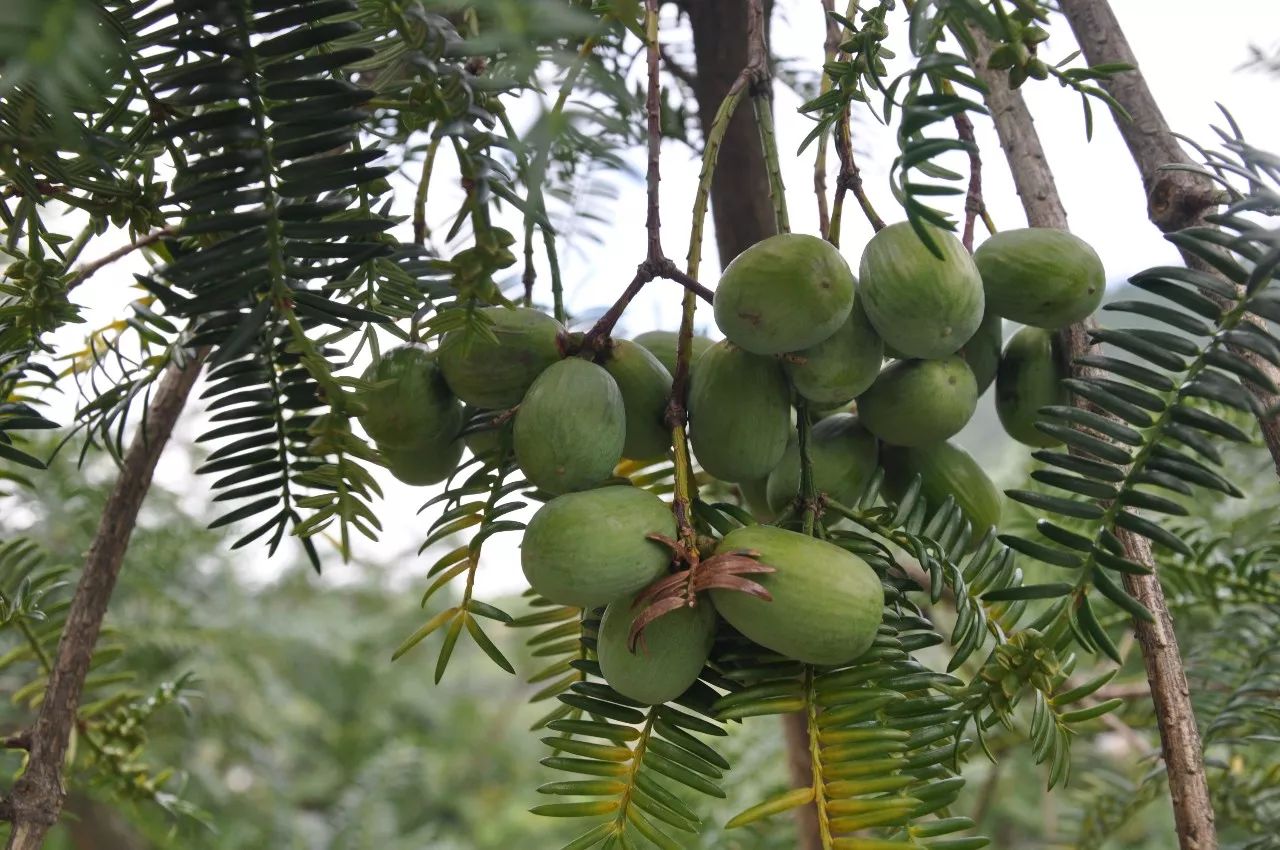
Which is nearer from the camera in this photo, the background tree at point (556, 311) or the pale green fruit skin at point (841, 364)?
the background tree at point (556, 311)

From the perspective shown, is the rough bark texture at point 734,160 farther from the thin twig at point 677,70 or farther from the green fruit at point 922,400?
the green fruit at point 922,400

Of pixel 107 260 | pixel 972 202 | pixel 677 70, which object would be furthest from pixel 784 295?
pixel 677 70

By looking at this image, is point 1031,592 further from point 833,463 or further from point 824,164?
point 824,164

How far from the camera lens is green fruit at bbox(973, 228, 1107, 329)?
409mm

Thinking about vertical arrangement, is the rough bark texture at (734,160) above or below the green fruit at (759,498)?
above

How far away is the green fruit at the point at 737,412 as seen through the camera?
39cm

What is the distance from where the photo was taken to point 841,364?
39 centimetres

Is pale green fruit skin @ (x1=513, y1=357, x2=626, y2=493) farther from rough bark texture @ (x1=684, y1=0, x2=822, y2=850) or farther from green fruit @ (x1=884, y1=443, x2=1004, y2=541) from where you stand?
rough bark texture @ (x1=684, y1=0, x2=822, y2=850)

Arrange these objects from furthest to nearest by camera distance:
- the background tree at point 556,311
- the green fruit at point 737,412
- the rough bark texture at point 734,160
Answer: the rough bark texture at point 734,160 < the green fruit at point 737,412 < the background tree at point 556,311

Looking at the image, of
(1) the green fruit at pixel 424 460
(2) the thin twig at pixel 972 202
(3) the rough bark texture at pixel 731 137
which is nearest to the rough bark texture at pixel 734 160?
(3) the rough bark texture at pixel 731 137

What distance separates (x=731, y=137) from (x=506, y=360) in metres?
0.32

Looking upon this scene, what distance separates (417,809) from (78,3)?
179 cm

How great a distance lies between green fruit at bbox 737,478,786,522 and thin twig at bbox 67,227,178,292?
0.27 meters

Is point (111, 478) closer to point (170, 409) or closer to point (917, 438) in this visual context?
point (170, 409)
